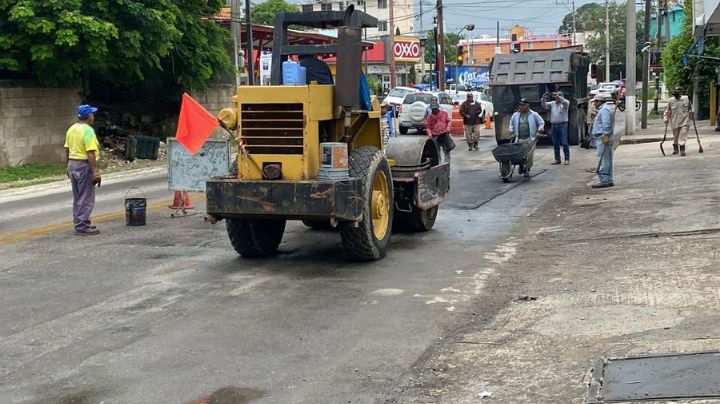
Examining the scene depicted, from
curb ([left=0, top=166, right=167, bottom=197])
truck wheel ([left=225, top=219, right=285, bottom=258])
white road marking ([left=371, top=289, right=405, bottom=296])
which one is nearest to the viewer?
white road marking ([left=371, top=289, right=405, bottom=296])

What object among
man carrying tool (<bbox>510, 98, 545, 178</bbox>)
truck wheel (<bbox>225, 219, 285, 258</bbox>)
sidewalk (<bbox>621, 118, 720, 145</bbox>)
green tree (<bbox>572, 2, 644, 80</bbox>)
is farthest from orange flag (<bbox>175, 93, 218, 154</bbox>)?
green tree (<bbox>572, 2, 644, 80</bbox>)

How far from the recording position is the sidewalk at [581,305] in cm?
582

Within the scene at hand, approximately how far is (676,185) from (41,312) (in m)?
11.0

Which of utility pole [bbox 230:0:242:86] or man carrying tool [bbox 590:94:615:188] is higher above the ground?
utility pole [bbox 230:0:242:86]

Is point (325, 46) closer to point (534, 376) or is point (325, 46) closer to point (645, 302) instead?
point (645, 302)

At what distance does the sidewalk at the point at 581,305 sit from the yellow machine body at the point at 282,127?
2.35 meters

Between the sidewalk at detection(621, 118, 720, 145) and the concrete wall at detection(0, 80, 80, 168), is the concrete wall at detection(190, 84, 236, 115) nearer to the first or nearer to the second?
the concrete wall at detection(0, 80, 80, 168)

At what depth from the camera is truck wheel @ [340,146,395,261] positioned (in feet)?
30.5

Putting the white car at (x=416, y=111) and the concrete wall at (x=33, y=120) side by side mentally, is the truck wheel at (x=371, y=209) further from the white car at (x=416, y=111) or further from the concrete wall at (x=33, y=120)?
the concrete wall at (x=33, y=120)

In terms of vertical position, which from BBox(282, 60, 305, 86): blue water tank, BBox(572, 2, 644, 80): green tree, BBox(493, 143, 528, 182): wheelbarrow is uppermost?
BBox(572, 2, 644, 80): green tree

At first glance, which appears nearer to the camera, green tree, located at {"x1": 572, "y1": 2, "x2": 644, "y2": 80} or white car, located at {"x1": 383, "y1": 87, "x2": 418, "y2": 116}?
white car, located at {"x1": 383, "y1": 87, "x2": 418, "y2": 116}

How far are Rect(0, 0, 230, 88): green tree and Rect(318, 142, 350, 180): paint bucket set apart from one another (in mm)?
13469

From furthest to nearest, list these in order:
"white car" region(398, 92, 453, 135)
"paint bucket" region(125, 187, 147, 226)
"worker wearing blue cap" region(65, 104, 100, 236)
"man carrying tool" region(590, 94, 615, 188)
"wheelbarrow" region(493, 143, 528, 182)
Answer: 1. "white car" region(398, 92, 453, 135)
2. "wheelbarrow" region(493, 143, 528, 182)
3. "man carrying tool" region(590, 94, 615, 188)
4. "paint bucket" region(125, 187, 147, 226)
5. "worker wearing blue cap" region(65, 104, 100, 236)

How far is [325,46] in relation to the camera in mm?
9688
